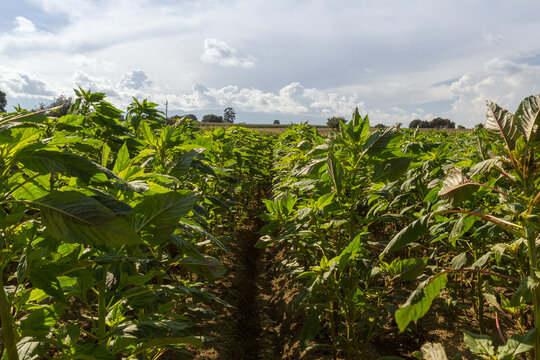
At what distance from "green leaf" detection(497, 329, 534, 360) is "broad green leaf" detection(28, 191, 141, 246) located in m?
1.39

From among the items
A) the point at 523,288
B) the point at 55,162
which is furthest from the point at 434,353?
the point at 55,162

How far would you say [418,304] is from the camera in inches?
49.8

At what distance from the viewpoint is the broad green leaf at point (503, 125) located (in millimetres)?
1496

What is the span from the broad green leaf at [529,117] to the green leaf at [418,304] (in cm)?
73

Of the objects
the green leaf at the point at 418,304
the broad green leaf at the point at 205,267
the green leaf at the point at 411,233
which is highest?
the green leaf at the point at 411,233

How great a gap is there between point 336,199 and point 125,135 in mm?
1876

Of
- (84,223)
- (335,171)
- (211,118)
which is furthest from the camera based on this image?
(211,118)

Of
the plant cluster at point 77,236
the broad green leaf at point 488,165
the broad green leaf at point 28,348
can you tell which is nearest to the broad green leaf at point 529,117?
the broad green leaf at point 488,165

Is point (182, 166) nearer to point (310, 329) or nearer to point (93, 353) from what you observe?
point (93, 353)

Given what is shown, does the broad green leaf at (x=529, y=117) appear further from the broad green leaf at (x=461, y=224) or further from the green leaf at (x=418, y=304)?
the green leaf at (x=418, y=304)

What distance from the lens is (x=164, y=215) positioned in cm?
154

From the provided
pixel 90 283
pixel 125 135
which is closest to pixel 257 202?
pixel 125 135

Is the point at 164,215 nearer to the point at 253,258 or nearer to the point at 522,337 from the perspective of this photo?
the point at 522,337

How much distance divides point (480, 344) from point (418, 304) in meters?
0.40
